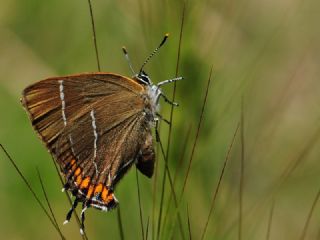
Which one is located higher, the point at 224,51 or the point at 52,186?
the point at 224,51

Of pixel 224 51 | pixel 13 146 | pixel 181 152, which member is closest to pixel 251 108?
pixel 224 51

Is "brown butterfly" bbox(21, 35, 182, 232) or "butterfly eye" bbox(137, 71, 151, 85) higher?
"butterfly eye" bbox(137, 71, 151, 85)

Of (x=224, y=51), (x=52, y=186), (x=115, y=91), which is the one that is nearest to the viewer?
(x=115, y=91)

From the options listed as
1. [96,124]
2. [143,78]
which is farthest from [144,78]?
[96,124]

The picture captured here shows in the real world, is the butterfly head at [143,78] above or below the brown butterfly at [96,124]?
above

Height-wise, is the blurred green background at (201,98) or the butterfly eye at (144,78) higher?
the butterfly eye at (144,78)

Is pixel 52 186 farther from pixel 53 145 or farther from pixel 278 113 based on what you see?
pixel 278 113
